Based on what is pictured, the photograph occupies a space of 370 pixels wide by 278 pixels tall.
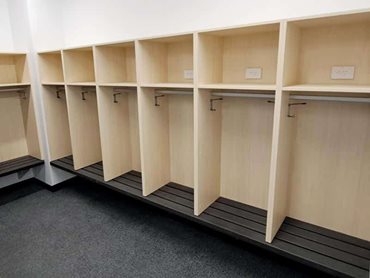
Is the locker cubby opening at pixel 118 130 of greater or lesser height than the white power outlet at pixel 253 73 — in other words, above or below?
below

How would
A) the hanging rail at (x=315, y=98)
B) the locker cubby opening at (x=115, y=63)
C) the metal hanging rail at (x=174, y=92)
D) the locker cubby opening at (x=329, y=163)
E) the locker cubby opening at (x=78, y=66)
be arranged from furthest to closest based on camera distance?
the locker cubby opening at (x=78, y=66) < the locker cubby opening at (x=115, y=63) < the metal hanging rail at (x=174, y=92) < the locker cubby opening at (x=329, y=163) < the hanging rail at (x=315, y=98)

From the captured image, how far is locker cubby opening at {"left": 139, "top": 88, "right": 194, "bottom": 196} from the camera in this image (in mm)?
2410

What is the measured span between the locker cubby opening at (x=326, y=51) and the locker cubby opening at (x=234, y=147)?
0.34 metres

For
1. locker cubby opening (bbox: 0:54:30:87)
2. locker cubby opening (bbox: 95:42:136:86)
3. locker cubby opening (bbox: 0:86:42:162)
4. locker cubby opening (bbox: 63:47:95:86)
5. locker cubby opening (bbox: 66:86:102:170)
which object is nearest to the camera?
locker cubby opening (bbox: 95:42:136:86)

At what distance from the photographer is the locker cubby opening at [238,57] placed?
1.90 m

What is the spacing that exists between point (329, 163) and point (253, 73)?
866 mm

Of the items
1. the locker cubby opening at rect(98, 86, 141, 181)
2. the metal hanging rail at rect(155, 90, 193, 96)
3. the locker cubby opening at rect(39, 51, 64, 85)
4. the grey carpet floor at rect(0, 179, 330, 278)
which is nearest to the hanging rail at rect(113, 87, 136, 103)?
the locker cubby opening at rect(98, 86, 141, 181)

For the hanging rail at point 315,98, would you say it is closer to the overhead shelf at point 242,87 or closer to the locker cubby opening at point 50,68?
the overhead shelf at point 242,87

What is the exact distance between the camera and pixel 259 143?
2.12 meters

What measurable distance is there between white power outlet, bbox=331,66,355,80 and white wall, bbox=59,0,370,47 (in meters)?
0.36

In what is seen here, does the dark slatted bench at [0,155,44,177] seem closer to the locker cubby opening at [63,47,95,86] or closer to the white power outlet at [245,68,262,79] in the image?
the locker cubby opening at [63,47,95,86]

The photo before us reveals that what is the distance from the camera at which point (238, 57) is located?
81.7 inches

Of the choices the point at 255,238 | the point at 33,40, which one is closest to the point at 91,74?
the point at 33,40

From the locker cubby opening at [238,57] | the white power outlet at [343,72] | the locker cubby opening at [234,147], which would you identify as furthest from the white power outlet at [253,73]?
the white power outlet at [343,72]
